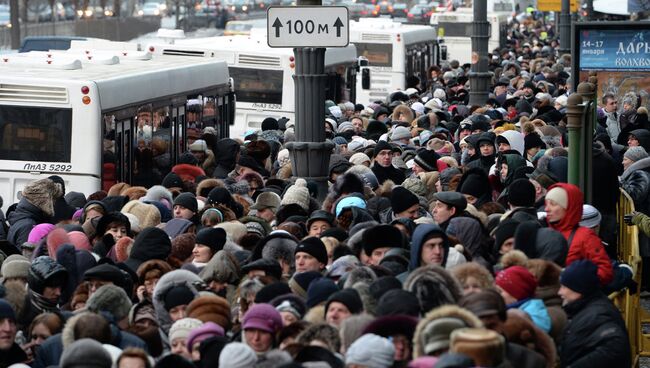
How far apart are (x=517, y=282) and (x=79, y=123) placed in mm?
8939

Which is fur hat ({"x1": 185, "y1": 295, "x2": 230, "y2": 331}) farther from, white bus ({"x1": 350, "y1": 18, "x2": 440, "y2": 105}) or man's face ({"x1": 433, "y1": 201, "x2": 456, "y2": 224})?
white bus ({"x1": 350, "y1": 18, "x2": 440, "y2": 105})

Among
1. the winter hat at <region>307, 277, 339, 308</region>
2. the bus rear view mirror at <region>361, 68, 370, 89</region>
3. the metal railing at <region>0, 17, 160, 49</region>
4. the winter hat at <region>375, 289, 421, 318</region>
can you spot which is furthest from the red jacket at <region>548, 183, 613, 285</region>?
the metal railing at <region>0, 17, 160, 49</region>

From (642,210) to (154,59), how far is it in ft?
29.3

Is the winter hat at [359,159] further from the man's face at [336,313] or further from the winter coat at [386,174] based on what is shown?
the man's face at [336,313]

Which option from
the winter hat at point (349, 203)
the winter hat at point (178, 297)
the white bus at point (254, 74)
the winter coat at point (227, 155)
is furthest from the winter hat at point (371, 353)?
the white bus at point (254, 74)

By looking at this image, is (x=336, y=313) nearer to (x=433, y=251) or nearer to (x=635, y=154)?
(x=433, y=251)

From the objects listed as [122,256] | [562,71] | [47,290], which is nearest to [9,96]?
[122,256]

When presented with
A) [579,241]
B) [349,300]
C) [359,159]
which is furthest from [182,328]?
[359,159]

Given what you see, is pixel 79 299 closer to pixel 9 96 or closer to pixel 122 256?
pixel 122 256

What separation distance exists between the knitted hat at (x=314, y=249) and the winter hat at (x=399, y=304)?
1886 mm

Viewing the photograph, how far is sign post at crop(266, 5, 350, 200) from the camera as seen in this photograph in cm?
1354

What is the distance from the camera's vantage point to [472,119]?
20.8 meters

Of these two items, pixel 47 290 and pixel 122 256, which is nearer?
pixel 47 290

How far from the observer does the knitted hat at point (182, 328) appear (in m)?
8.78
